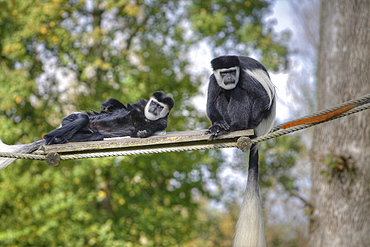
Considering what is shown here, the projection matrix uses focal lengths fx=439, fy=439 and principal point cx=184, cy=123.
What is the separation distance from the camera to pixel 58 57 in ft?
20.6

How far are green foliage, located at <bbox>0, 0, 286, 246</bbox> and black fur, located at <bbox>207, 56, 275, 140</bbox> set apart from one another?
294cm

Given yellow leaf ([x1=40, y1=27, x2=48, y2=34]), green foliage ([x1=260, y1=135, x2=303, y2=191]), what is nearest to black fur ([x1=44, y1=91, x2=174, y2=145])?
yellow leaf ([x1=40, y1=27, x2=48, y2=34])

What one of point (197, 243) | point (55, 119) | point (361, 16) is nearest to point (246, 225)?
point (361, 16)

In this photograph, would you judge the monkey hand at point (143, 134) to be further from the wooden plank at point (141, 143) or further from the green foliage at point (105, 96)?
the green foliage at point (105, 96)

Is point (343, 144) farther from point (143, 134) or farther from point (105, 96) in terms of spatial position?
point (105, 96)

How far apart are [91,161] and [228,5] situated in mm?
3016

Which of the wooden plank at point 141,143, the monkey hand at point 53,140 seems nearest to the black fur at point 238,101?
the wooden plank at point 141,143

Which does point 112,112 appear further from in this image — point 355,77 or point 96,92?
point 96,92

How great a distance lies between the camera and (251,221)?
240 centimetres

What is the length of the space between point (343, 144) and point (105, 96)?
3188mm

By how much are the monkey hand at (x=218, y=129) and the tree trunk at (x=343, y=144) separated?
200cm

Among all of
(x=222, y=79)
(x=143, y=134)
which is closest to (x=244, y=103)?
(x=222, y=79)

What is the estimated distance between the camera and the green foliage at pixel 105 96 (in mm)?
5680

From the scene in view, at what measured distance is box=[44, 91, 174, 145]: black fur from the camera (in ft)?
8.80
